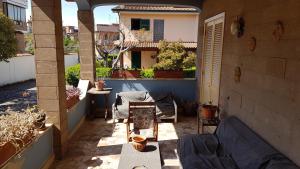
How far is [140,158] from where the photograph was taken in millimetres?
3518

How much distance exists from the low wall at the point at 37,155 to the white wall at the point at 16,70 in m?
11.3

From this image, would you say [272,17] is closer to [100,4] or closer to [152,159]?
[152,159]

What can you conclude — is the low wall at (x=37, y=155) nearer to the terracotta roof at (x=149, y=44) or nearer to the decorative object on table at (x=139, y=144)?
the decorative object on table at (x=139, y=144)

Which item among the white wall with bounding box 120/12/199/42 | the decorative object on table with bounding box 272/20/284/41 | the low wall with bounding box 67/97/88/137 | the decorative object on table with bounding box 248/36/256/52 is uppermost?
the white wall with bounding box 120/12/199/42

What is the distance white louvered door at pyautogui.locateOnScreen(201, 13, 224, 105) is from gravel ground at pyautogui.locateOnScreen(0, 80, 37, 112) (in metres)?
5.89

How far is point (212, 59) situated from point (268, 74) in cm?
280

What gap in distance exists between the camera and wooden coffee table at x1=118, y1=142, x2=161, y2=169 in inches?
131

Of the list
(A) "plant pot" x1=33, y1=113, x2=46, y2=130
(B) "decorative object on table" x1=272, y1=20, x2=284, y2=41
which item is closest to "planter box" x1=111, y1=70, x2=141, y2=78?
(A) "plant pot" x1=33, y1=113, x2=46, y2=130

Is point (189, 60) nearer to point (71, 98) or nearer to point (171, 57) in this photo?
point (171, 57)

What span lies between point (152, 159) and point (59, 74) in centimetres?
222

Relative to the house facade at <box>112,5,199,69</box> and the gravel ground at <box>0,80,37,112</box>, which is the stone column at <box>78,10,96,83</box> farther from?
the house facade at <box>112,5,199,69</box>

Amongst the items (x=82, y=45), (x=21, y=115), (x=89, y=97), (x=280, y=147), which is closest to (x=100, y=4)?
(x=82, y=45)

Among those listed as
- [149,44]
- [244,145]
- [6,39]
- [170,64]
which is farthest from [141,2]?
[149,44]

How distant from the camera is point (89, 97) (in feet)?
24.2
